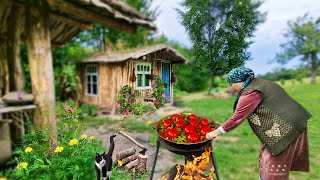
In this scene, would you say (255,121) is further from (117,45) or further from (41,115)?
Answer: (117,45)

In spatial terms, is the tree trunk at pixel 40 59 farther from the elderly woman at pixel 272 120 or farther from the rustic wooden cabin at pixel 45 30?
→ the elderly woman at pixel 272 120

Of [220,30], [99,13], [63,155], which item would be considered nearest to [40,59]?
[99,13]

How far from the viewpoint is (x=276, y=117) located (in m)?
1.80

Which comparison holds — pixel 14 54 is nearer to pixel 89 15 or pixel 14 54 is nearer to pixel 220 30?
pixel 89 15

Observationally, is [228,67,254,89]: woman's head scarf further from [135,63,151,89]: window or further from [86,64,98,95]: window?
[86,64,98,95]: window

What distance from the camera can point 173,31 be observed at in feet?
8.76

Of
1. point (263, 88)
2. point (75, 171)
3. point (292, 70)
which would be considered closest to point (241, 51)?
point (263, 88)

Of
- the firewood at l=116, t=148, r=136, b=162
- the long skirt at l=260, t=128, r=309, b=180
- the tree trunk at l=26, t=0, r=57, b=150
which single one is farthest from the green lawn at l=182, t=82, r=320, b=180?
the tree trunk at l=26, t=0, r=57, b=150

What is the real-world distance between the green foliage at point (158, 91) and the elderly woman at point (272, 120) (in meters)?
0.61

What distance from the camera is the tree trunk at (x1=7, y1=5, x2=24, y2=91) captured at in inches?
179

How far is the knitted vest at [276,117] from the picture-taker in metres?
1.80

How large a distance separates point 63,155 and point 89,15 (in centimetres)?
212

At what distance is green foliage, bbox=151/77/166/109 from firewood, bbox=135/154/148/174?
412 millimetres

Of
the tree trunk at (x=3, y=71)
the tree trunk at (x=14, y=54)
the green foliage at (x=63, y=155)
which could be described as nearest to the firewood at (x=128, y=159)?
the green foliage at (x=63, y=155)
